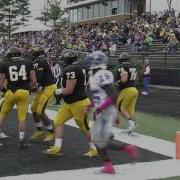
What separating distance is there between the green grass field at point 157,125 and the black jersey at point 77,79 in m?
2.62

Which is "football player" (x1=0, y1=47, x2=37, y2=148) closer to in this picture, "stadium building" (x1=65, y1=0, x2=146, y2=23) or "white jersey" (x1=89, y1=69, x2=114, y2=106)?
"white jersey" (x1=89, y1=69, x2=114, y2=106)

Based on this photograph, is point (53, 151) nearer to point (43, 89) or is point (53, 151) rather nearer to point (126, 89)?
point (43, 89)

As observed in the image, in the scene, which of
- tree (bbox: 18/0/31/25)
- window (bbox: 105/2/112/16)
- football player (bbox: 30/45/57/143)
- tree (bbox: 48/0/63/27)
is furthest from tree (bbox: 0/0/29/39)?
football player (bbox: 30/45/57/143)

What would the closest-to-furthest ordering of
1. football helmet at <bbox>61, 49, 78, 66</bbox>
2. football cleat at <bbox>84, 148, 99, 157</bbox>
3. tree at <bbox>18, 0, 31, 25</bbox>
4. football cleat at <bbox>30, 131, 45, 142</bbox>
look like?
football helmet at <bbox>61, 49, 78, 66</bbox> → football cleat at <bbox>84, 148, 99, 157</bbox> → football cleat at <bbox>30, 131, 45, 142</bbox> → tree at <bbox>18, 0, 31, 25</bbox>

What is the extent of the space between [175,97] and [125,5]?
3283 cm

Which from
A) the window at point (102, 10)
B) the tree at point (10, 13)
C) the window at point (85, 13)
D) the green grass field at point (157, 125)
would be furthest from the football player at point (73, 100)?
the tree at point (10, 13)

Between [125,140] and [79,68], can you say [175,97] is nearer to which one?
[125,140]

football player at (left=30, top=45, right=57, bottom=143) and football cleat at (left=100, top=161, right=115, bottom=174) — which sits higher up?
football player at (left=30, top=45, right=57, bottom=143)

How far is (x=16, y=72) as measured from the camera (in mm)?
9500

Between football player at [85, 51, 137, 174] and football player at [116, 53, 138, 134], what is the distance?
327 cm

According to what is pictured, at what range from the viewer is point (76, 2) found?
211 ft

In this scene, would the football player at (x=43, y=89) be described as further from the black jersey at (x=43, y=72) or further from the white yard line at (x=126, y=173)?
the white yard line at (x=126, y=173)

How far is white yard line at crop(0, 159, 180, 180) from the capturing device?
7.54 m

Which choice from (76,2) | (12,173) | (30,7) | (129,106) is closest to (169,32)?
(129,106)
